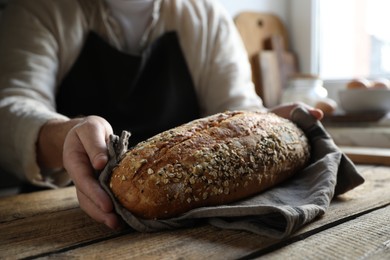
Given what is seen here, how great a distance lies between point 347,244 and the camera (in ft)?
1.70

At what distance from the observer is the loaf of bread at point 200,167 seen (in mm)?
590

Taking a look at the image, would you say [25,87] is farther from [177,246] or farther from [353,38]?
[353,38]

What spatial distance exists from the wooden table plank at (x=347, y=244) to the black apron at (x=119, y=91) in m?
0.71

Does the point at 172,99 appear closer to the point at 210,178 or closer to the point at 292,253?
the point at 210,178

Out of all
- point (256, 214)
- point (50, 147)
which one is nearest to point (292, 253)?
point (256, 214)

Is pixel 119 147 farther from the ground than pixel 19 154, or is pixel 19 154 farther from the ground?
pixel 119 147

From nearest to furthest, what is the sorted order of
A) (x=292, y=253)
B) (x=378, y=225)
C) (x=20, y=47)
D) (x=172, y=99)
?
(x=292, y=253) → (x=378, y=225) → (x=20, y=47) → (x=172, y=99)

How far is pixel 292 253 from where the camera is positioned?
49 cm

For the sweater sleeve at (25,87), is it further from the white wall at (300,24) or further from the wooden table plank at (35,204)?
the white wall at (300,24)

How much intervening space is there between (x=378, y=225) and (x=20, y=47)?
99cm

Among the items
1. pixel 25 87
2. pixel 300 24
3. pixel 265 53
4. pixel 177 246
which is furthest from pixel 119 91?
pixel 300 24

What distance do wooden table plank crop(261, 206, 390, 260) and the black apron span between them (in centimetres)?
71

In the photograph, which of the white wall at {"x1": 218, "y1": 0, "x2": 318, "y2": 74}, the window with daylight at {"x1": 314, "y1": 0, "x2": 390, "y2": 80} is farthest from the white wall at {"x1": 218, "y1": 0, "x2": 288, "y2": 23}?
the window with daylight at {"x1": 314, "y1": 0, "x2": 390, "y2": 80}

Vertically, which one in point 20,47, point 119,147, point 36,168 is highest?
point 20,47
